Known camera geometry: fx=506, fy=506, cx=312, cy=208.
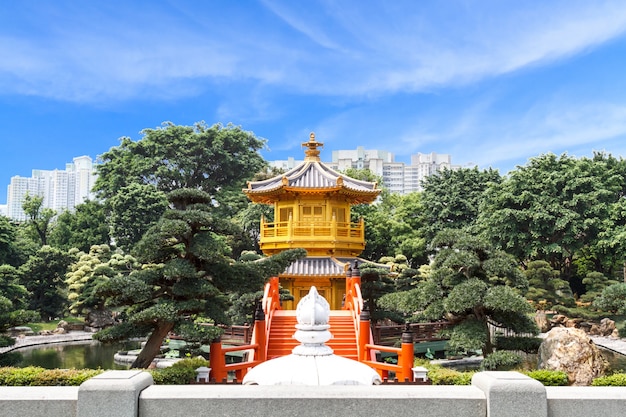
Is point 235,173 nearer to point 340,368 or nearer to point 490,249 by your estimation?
point 490,249

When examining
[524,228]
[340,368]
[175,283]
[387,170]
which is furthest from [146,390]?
[387,170]

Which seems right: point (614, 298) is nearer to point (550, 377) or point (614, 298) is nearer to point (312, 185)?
point (550, 377)

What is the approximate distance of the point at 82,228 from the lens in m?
37.9

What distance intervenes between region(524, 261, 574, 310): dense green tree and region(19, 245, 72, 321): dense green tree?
1019 inches

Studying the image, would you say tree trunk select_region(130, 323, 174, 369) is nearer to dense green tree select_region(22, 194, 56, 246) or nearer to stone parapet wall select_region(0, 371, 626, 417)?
stone parapet wall select_region(0, 371, 626, 417)

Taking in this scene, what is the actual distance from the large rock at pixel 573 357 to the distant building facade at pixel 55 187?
2965 inches

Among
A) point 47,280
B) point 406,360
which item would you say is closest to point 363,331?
point 406,360

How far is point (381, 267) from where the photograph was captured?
61.7ft

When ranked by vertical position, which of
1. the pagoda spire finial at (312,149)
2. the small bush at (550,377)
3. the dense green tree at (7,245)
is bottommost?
the small bush at (550,377)

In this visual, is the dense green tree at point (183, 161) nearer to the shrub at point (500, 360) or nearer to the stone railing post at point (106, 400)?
the shrub at point (500, 360)

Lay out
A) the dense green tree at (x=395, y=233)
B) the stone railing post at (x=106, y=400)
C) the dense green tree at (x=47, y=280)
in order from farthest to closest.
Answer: the dense green tree at (x=395, y=233) → the dense green tree at (x=47, y=280) → the stone railing post at (x=106, y=400)

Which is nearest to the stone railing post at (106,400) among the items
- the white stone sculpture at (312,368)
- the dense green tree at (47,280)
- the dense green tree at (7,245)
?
the white stone sculpture at (312,368)

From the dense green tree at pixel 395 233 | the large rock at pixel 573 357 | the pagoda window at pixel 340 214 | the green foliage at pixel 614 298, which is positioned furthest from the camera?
the dense green tree at pixel 395 233

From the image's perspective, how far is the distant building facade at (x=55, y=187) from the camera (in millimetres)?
78250
